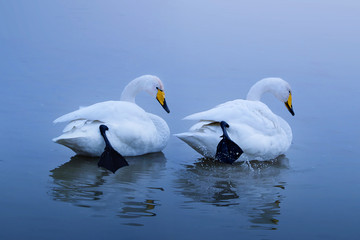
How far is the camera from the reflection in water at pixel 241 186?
5359 millimetres

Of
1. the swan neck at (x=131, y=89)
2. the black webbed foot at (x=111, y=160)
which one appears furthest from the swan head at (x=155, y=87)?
the black webbed foot at (x=111, y=160)

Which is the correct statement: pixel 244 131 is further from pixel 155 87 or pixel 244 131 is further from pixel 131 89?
pixel 131 89

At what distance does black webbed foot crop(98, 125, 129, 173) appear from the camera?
6.16 meters

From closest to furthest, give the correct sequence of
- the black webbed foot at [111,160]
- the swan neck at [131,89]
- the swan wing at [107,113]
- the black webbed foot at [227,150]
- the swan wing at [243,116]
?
the black webbed foot at [111,160] → the black webbed foot at [227,150] → the swan wing at [107,113] → the swan wing at [243,116] → the swan neck at [131,89]

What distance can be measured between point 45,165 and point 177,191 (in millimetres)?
1332

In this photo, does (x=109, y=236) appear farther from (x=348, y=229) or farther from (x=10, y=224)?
(x=348, y=229)

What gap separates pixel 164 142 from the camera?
280 inches

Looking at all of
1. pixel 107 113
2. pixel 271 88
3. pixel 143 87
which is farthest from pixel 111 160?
pixel 271 88

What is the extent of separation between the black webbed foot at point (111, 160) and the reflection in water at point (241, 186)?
540 millimetres

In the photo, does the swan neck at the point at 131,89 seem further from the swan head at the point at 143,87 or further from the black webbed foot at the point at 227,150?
the black webbed foot at the point at 227,150

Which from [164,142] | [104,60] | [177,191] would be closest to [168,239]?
[177,191]

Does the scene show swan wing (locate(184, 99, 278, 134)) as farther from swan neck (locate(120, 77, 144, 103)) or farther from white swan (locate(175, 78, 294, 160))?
swan neck (locate(120, 77, 144, 103))

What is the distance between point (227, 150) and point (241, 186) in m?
0.56

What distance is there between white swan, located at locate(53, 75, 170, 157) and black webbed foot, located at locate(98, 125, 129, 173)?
211mm
